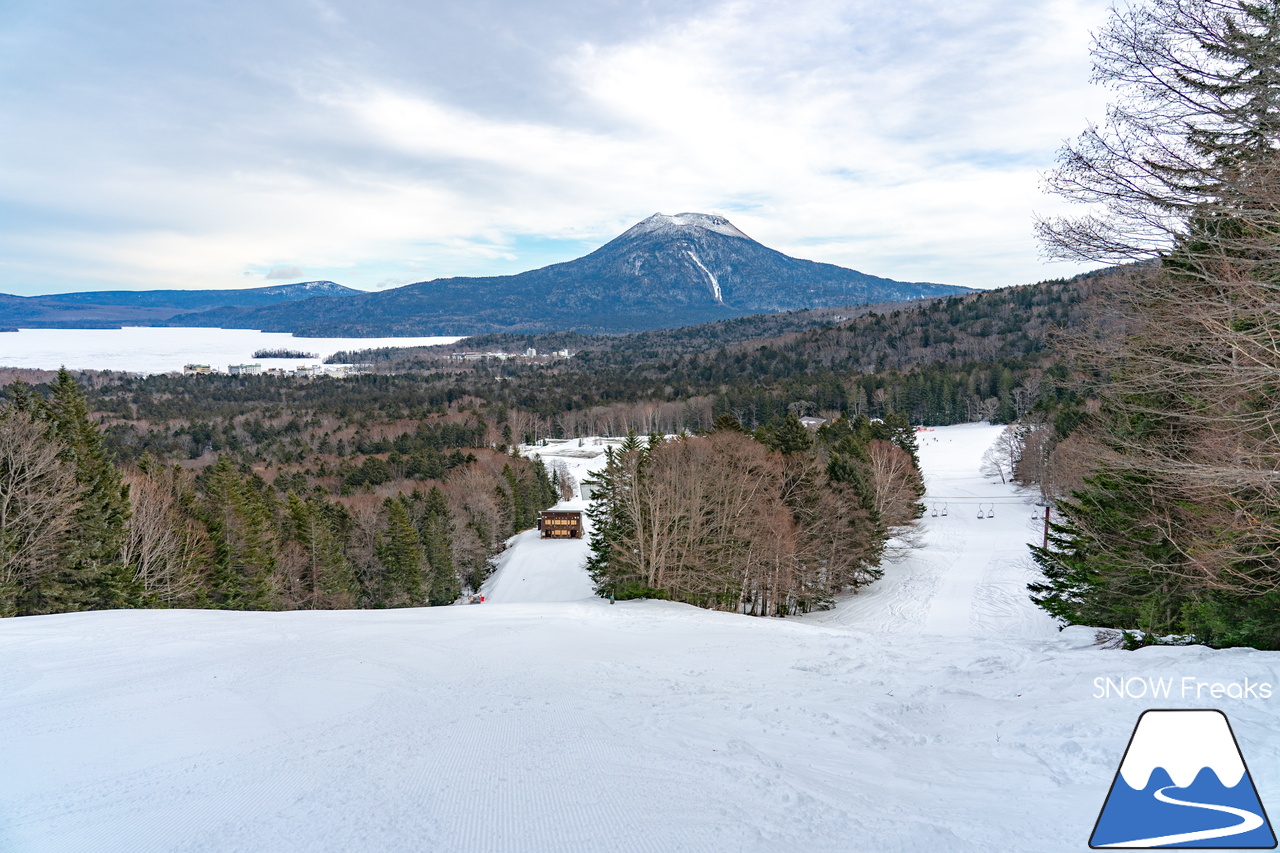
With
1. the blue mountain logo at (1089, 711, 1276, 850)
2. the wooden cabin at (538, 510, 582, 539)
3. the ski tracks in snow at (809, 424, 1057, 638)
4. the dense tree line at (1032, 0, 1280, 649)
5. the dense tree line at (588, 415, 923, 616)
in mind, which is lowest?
the wooden cabin at (538, 510, 582, 539)

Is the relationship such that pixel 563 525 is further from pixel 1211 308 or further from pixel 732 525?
pixel 1211 308

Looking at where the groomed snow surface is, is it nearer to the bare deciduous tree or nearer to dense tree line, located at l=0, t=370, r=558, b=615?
the bare deciduous tree

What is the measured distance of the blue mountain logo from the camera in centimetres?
385

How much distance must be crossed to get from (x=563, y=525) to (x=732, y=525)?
27.8 meters

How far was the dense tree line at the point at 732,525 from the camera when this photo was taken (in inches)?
926

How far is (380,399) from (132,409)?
4447 centimetres

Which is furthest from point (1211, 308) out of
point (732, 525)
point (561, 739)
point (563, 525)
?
point (563, 525)

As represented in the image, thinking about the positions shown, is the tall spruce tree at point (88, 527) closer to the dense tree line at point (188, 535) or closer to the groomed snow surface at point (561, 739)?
the dense tree line at point (188, 535)

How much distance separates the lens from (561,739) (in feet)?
20.3

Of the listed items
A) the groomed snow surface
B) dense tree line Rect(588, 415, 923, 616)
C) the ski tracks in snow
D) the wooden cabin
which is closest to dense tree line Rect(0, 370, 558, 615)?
the wooden cabin

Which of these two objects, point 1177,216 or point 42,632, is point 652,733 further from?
point 42,632

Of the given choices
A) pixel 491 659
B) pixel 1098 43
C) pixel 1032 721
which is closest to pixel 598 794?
pixel 1032 721

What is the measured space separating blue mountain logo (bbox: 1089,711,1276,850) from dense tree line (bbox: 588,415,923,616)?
58.9 feet

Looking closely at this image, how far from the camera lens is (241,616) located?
1430cm
